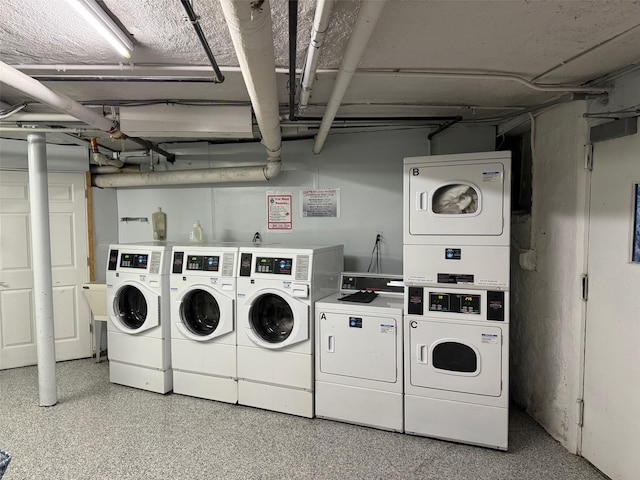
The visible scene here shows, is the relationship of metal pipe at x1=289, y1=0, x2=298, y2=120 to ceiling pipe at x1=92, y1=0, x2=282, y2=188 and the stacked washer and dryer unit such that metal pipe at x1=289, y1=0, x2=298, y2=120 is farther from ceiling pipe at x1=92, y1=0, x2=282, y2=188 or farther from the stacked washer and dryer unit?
the stacked washer and dryer unit

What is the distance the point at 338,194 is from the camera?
11.9ft

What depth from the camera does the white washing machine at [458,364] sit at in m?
2.35

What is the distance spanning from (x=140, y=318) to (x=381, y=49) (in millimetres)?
3085

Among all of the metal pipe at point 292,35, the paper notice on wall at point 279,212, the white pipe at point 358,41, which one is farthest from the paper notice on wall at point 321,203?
the metal pipe at point 292,35

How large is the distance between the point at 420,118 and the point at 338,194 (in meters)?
1.06

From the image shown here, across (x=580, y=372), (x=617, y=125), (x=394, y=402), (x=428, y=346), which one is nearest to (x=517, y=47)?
(x=617, y=125)

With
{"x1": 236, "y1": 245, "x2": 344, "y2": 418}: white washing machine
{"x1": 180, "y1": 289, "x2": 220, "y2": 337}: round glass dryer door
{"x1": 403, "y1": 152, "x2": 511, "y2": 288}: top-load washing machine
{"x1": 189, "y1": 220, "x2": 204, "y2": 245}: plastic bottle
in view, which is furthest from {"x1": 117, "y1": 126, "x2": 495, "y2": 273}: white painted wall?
{"x1": 403, "y1": 152, "x2": 511, "y2": 288}: top-load washing machine

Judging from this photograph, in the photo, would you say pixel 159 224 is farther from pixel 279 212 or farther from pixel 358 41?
pixel 358 41

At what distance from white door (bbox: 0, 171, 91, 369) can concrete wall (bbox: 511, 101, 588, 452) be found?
174 inches

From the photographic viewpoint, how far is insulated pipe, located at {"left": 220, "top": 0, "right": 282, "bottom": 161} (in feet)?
3.80

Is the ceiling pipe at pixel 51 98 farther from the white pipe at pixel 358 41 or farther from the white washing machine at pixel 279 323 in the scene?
the white pipe at pixel 358 41

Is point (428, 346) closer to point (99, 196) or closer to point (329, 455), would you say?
point (329, 455)

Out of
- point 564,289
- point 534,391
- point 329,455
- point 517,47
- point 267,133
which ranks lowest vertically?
point 329,455

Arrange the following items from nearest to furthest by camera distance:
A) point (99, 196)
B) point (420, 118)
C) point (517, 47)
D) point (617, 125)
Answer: point (517, 47), point (617, 125), point (420, 118), point (99, 196)
